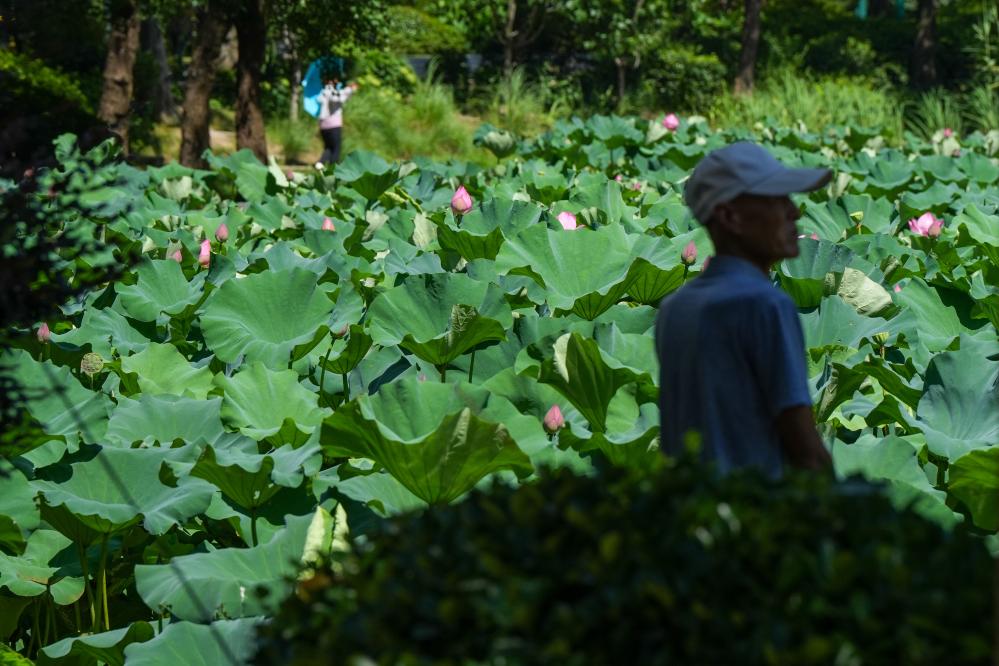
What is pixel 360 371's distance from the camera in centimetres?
408

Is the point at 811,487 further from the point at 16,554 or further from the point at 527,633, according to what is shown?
the point at 16,554

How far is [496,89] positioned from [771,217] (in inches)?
886

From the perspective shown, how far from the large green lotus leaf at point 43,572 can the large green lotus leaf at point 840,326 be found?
2.16 metres

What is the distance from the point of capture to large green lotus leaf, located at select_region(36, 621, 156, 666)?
9.73 ft

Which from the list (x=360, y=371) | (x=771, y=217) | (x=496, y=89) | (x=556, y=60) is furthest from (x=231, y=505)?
(x=556, y=60)

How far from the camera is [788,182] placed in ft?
6.84

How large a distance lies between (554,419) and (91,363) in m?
1.54

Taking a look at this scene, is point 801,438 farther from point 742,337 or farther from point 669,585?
point 669,585

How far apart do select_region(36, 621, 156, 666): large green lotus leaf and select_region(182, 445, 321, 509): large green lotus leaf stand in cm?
35

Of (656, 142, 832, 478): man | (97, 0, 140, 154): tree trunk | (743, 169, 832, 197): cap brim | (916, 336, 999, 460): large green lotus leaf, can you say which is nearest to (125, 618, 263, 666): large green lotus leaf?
(656, 142, 832, 478): man

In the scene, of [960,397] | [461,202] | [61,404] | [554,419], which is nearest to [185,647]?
[554,419]

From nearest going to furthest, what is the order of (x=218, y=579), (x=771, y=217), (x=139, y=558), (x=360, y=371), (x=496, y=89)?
1. (x=771, y=217)
2. (x=218, y=579)
3. (x=139, y=558)
4. (x=360, y=371)
5. (x=496, y=89)

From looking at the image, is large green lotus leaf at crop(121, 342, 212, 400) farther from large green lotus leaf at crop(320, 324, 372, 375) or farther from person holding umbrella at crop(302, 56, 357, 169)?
person holding umbrella at crop(302, 56, 357, 169)

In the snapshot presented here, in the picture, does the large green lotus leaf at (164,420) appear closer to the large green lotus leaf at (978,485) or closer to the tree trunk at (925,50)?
the large green lotus leaf at (978,485)
